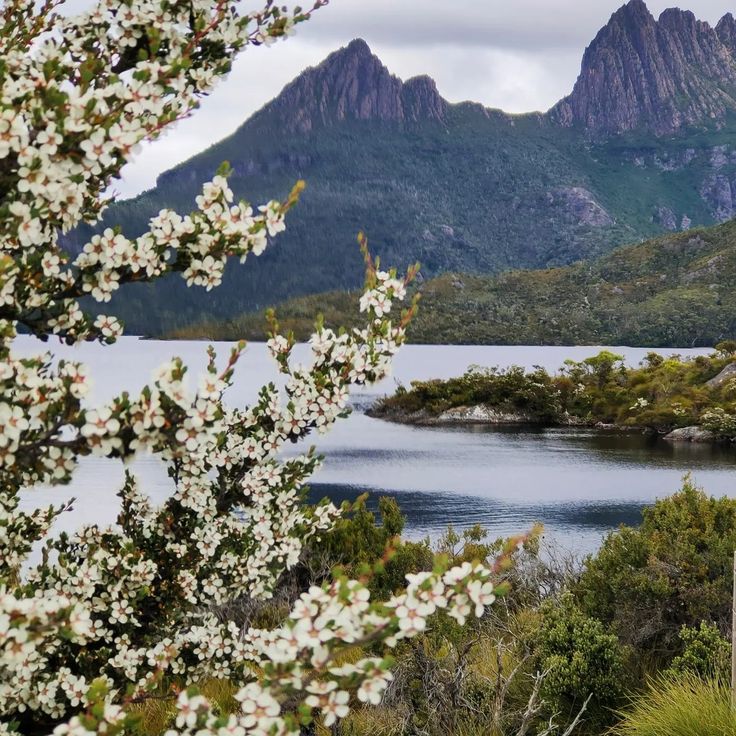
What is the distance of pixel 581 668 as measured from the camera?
25.9ft

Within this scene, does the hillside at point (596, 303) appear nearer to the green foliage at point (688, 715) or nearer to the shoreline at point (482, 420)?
the shoreline at point (482, 420)

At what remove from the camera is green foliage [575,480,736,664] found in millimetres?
9039

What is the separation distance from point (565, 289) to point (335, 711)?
16797 centimetres

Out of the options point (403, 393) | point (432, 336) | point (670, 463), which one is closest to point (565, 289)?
point (432, 336)

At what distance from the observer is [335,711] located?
263cm

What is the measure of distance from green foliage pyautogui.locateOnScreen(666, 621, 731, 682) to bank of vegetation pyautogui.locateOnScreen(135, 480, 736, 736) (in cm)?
1

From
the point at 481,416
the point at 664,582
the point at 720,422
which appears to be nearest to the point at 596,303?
the point at 481,416

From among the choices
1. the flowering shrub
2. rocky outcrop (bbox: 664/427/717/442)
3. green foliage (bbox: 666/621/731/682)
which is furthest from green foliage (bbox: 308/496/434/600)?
rocky outcrop (bbox: 664/427/717/442)

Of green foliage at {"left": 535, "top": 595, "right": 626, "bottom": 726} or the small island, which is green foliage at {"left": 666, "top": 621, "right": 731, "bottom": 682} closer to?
green foliage at {"left": 535, "top": 595, "right": 626, "bottom": 726}

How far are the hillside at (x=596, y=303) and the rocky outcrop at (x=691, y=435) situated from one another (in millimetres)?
88939

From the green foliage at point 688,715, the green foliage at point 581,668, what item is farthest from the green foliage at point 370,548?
the green foliage at point 688,715

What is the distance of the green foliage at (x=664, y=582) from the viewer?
29.7ft

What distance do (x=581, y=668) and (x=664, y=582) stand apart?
1.69m

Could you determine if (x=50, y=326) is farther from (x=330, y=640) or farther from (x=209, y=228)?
(x=330, y=640)
